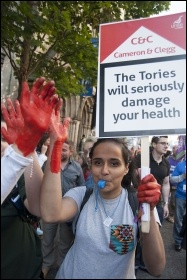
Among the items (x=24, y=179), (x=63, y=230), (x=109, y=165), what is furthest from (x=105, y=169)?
(x=63, y=230)

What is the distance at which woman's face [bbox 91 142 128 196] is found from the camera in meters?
1.62

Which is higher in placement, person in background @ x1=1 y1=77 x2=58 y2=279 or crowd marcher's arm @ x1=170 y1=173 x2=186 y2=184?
person in background @ x1=1 y1=77 x2=58 y2=279

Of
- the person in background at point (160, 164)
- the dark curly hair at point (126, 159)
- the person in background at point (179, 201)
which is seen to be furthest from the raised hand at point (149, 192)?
the person in background at point (179, 201)

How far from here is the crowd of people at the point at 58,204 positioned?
3.85 feet

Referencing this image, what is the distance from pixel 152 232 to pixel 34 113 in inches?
32.6

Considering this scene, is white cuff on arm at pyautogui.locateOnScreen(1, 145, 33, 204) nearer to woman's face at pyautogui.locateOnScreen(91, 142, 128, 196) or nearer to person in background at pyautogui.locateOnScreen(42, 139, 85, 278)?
woman's face at pyautogui.locateOnScreen(91, 142, 128, 196)

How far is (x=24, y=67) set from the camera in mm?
5848

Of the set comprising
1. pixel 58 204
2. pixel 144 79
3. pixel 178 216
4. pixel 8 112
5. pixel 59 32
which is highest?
pixel 59 32

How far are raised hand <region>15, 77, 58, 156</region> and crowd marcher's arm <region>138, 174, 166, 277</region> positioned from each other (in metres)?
0.58

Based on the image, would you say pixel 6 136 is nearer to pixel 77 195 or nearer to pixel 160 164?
pixel 77 195

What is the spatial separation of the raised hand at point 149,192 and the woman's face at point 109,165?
253mm

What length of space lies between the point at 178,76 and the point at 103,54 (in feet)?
1.57

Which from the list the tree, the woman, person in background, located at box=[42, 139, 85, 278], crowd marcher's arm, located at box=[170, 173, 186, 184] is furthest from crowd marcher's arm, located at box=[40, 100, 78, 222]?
the tree

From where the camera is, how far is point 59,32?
233 inches
